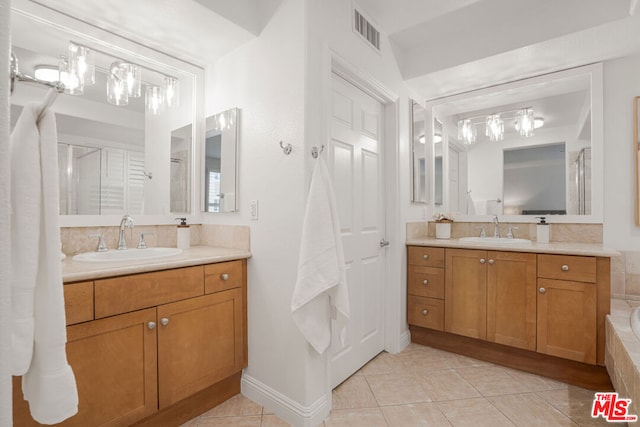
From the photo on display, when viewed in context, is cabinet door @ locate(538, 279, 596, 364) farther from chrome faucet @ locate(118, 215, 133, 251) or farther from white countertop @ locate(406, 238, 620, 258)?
chrome faucet @ locate(118, 215, 133, 251)

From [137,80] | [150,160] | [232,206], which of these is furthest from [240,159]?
[137,80]

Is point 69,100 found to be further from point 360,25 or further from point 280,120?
point 360,25

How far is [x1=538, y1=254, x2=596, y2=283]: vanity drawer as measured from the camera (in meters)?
2.00

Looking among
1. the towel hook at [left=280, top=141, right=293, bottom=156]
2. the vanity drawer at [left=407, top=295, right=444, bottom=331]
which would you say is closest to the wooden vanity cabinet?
the towel hook at [left=280, top=141, right=293, bottom=156]

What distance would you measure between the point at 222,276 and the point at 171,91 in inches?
53.5

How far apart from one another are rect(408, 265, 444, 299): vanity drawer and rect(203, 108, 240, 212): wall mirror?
158 cm

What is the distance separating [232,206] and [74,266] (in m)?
0.91

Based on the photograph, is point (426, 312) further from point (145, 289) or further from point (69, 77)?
point (69, 77)

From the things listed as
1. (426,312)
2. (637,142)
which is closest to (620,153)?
(637,142)

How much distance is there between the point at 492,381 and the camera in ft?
7.07

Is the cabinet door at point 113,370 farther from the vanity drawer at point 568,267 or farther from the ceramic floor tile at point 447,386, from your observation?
the vanity drawer at point 568,267

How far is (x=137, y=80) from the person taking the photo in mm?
2047

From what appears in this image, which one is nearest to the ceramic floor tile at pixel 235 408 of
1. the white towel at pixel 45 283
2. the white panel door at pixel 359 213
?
the white panel door at pixel 359 213

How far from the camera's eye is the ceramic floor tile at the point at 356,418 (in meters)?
1.74
